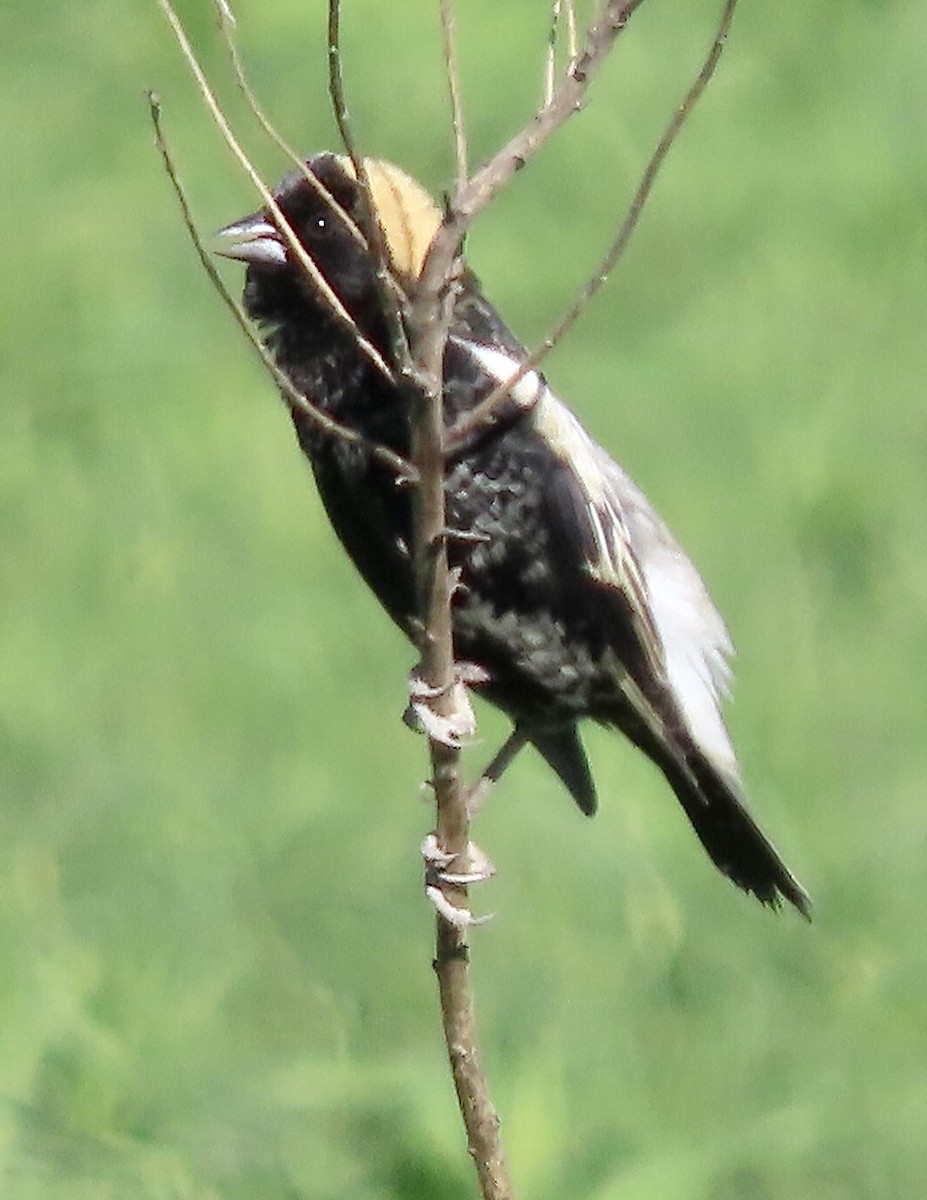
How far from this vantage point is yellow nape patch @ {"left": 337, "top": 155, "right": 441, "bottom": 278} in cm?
330

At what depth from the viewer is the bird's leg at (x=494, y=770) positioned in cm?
357

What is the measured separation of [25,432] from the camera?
6379 mm

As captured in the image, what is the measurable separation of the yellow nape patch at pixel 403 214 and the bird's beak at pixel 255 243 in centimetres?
11

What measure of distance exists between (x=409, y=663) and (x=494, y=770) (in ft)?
6.76

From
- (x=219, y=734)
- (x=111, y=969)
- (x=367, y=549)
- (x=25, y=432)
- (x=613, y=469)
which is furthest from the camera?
(x=25, y=432)

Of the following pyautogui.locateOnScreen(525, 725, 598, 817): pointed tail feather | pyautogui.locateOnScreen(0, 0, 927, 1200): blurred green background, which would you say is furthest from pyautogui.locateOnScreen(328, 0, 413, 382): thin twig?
pyautogui.locateOnScreen(0, 0, 927, 1200): blurred green background

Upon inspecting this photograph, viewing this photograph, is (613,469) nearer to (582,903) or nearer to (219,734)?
(582,903)

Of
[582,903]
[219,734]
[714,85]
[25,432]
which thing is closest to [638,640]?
[582,903]

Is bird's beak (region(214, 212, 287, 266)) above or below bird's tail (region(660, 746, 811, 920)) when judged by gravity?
above

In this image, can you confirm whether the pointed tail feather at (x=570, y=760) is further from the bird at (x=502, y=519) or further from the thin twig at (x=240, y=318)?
the thin twig at (x=240, y=318)

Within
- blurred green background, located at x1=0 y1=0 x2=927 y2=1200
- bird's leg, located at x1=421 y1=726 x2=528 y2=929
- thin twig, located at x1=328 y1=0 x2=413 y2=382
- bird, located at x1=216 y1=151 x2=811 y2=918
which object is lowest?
blurred green background, located at x1=0 y1=0 x2=927 y2=1200

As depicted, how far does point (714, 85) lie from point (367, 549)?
4019 mm

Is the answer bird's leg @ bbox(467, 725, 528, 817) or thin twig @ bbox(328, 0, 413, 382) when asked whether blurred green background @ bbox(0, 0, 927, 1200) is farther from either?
thin twig @ bbox(328, 0, 413, 382)

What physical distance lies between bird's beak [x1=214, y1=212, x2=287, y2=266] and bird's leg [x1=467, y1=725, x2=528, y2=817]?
683 millimetres
